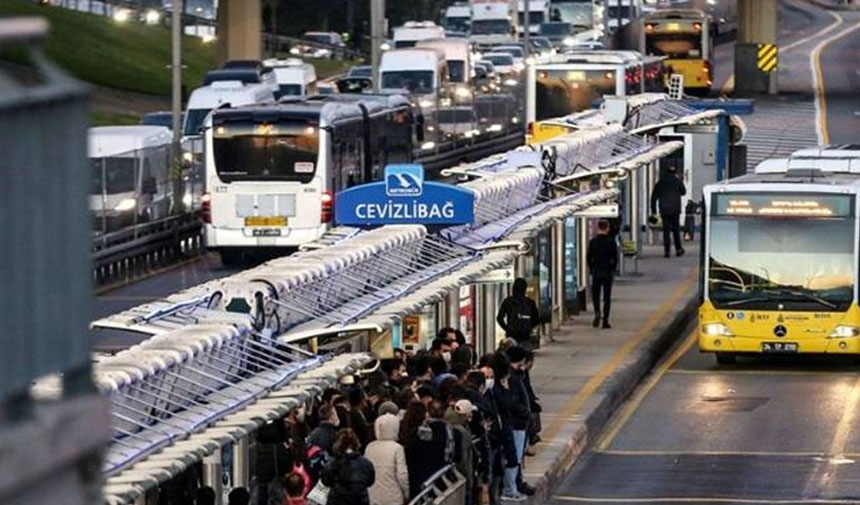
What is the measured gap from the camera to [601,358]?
31.2 m

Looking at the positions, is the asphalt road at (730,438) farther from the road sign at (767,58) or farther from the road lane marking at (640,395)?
the road sign at (767,58)

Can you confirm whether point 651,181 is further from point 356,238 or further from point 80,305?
point 80,305

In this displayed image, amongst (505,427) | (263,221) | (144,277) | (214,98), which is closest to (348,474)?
(505,427)

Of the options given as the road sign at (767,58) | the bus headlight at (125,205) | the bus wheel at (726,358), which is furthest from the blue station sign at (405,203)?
the road sign at (767,58)

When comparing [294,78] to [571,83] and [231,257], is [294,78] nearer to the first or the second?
[571,83]

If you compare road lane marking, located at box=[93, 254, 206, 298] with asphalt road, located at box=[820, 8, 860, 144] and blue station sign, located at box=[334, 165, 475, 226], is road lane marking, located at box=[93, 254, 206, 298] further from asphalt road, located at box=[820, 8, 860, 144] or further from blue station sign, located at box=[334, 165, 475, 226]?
asphalt road, located at box=[820, 8, 860, 144]

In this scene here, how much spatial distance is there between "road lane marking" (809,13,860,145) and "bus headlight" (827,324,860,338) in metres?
39.4

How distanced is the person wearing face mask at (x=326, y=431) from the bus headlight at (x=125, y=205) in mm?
24560

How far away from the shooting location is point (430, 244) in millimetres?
24156

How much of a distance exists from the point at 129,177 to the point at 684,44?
50.9 meters

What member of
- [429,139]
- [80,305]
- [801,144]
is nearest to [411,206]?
[80,305]

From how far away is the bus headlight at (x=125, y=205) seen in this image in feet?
134

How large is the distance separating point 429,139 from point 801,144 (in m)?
11.5

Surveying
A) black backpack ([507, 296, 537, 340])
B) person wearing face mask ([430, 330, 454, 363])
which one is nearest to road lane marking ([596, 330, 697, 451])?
black backpack ([507, 296, 537, 340])
